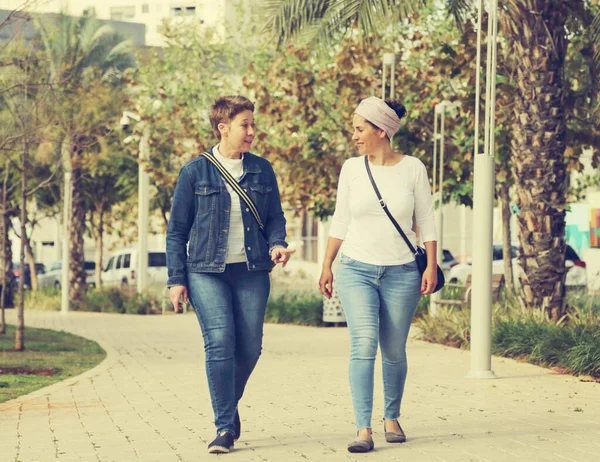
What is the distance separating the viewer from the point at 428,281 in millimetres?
7012

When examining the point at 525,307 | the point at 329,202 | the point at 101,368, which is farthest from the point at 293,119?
the point at 101,368

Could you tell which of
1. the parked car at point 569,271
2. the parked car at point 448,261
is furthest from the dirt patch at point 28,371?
the parked car at point 448,261

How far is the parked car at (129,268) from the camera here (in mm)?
40438

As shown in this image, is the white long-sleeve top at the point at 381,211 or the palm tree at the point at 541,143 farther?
the palm tree at the point at 541,143

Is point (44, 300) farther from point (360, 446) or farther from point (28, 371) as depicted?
point (360, 446)

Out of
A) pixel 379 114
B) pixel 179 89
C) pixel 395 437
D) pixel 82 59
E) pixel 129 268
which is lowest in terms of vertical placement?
pixel 129 268

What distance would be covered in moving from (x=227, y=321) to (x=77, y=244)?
2545 cm

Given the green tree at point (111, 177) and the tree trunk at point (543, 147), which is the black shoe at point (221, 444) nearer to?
the tree trunk at point (543, 147)

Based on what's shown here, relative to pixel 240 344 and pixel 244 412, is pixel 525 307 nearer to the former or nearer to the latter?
pixel 244 412

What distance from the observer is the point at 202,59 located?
33.2 m

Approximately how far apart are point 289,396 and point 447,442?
2793mm

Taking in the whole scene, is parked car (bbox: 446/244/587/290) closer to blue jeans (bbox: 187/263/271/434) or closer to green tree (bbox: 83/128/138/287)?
green tree (bbox: 83/128/138/287)

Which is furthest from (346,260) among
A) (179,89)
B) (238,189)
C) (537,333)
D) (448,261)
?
(448,261)

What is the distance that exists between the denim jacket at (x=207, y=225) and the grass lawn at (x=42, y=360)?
4.02 metres
